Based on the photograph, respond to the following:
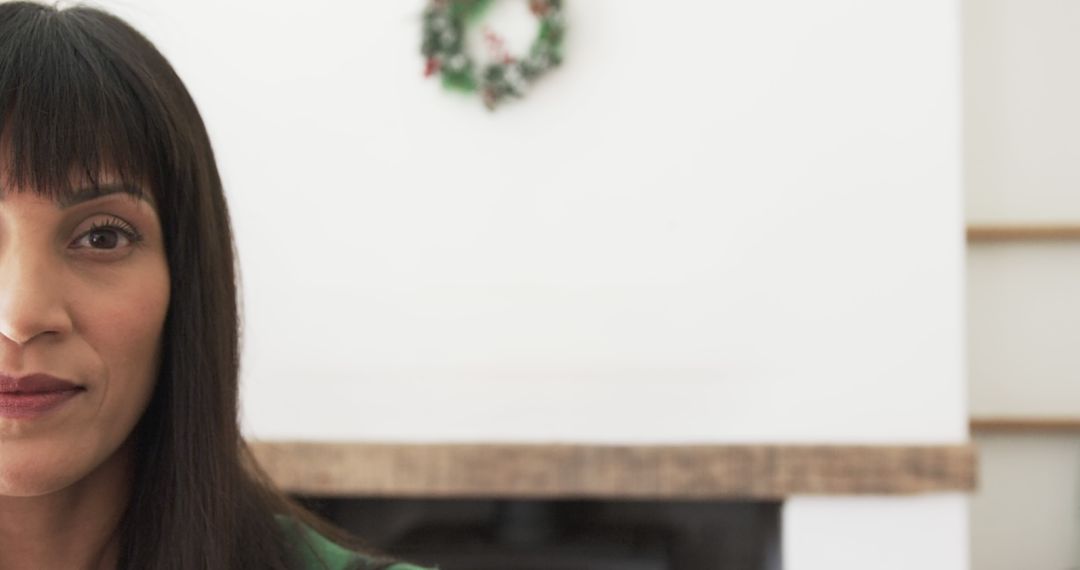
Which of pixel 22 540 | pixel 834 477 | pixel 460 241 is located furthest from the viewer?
pixel 460 241

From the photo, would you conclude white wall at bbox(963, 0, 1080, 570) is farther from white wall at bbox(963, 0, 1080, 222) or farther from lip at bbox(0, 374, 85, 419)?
lip at bbox(0, 374, 85, 419)

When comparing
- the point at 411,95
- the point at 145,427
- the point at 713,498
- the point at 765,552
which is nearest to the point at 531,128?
the point at 411,95

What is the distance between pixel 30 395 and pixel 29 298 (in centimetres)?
7

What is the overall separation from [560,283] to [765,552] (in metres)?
0.61

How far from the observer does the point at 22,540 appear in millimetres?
979

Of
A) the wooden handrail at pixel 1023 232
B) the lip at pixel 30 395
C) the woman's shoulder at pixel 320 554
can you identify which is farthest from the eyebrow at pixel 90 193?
the wooden handrail at pixel 1023 232

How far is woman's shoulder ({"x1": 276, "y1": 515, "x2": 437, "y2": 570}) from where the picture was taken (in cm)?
108

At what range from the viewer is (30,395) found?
868mm

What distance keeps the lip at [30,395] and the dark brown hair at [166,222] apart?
0.12m

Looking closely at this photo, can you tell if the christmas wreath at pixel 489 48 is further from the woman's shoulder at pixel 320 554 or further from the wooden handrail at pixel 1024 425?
the woman's shoulder at pixel 320 554

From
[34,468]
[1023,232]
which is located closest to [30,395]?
[34,468]

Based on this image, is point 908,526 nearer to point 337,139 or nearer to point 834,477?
point 834,477

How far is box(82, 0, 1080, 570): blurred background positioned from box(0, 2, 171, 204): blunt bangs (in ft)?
3.69

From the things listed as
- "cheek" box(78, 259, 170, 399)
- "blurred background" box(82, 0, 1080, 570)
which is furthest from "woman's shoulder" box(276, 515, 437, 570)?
"blurred background" box(82, 0, 1080, 570)
